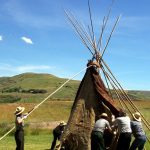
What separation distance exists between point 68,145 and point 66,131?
44cm

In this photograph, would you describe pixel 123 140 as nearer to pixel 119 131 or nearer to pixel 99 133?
pixel 119 131

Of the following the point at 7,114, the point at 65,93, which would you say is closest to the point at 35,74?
the point at 65,93

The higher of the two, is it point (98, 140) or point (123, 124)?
point (123, 124)

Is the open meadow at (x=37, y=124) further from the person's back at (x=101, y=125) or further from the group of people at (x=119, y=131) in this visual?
the person's back at (x=101, y=125)

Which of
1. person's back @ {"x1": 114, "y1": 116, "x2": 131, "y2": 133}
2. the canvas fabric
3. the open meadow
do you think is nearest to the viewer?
person's back @ {"x1": 114, "y1": 116, "x2": 131, "y2": 133}

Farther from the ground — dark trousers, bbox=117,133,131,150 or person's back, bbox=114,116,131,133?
person's back, bbox=114,116,131,133

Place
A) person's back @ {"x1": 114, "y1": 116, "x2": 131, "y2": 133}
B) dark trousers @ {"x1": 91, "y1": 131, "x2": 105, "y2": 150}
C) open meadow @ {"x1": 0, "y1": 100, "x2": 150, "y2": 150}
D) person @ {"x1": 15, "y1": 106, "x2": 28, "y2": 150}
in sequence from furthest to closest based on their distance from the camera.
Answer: open meadow @ {"x1": 0, "y1": 100, "x2": 150, "y2": 150} → person @ {"x1": 15, "y1": 106, "x2": 28, "y2": 150} → person's back @ {"x1": 114, "y1": 116, "x2": 131, "y2": 133} → dark trousers @ {"x1": 91, "y1": 131, "x2": 105, "y2": 150}

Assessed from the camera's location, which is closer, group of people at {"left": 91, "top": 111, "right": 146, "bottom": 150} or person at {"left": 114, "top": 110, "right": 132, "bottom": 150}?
group of people at {"left": 91, "top": 111, "right": 146, "bottom": 150}

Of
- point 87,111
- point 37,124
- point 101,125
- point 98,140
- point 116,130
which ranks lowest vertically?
point 98,140

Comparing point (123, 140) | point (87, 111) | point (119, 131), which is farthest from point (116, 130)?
point (87, 111)

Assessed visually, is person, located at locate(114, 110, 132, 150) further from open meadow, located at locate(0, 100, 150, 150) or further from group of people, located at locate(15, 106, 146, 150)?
open meadow, located at locate(0, 100, 150, 150)

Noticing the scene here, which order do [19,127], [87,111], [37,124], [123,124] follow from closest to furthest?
1. [123,124]
2. [19,127]
3. [87,111]
4. [37,124]

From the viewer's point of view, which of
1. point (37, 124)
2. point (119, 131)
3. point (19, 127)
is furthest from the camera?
point (37, 124)

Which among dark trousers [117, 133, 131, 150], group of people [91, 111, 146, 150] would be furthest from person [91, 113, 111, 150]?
dark trousers [117, 133, 131, 150]
